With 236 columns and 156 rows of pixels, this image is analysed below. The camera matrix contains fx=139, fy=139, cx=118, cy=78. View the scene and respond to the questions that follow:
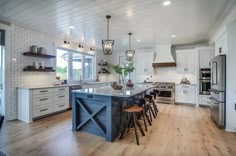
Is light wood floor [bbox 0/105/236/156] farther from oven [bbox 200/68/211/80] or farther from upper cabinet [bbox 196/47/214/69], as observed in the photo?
upper cabinet [bbox 196/47/214/69]

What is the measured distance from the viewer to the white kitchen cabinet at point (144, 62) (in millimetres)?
7164

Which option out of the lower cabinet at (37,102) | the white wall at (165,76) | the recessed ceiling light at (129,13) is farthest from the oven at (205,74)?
the lower cabinet at (37,102)

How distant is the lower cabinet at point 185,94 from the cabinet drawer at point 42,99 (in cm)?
529

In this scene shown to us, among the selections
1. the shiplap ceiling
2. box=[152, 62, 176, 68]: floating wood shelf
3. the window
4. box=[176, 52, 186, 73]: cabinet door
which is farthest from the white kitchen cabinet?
the shiplap ceiling

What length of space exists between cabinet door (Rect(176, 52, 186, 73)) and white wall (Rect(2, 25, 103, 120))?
5655 mm

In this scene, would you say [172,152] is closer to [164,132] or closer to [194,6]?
[164,132]

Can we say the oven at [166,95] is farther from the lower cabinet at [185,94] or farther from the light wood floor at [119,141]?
the light wood floor at [119,141]

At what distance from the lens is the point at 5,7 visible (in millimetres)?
3043

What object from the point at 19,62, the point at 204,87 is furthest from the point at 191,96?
the point at 19,62

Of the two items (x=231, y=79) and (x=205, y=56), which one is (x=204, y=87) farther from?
(x=231, y=79)

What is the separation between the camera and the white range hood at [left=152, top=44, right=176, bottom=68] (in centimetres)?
662

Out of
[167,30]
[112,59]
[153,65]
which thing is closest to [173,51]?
[153,65]

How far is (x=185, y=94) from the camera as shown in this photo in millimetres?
6254

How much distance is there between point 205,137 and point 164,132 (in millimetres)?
845
